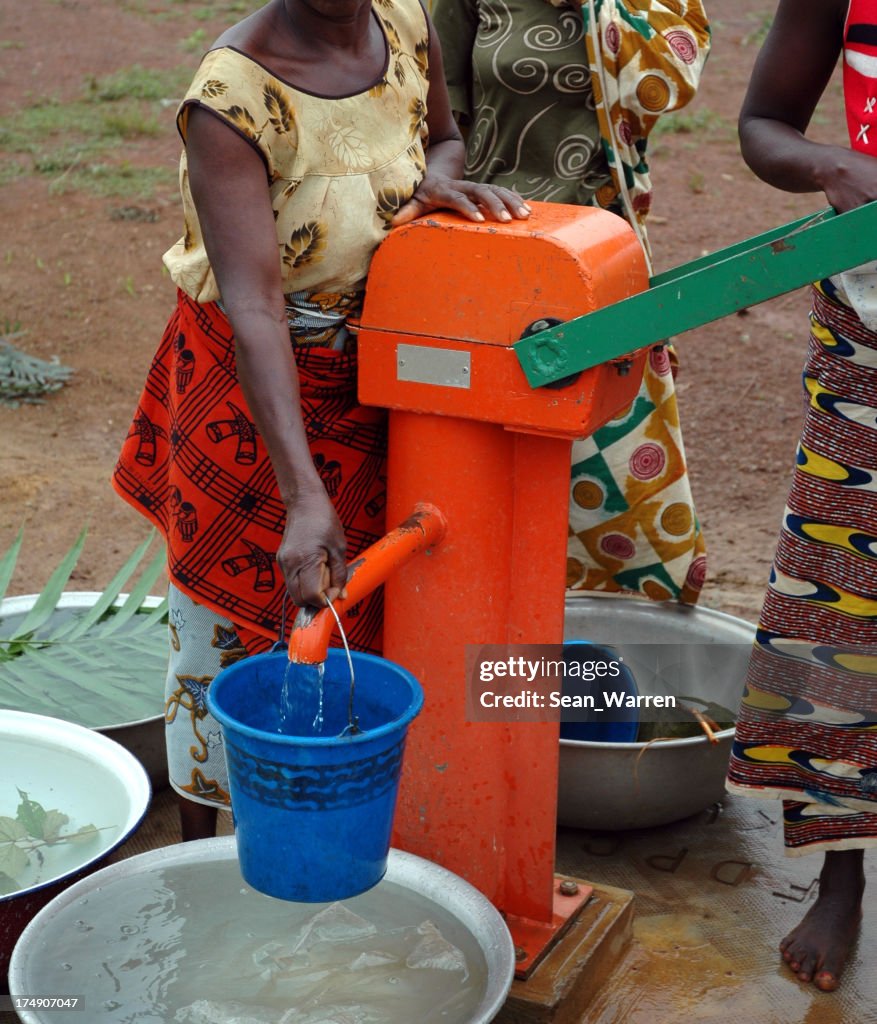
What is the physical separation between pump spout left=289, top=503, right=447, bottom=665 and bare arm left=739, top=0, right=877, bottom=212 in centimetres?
74

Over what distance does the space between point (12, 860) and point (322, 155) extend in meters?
1.29

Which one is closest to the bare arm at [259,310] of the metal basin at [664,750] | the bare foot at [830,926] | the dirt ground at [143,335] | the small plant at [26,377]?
the metal basin at [664,750]

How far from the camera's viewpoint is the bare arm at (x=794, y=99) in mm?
1955

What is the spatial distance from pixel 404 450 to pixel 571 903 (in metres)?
0.83

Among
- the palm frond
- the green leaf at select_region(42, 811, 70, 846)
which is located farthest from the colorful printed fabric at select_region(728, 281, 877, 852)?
the palm frond

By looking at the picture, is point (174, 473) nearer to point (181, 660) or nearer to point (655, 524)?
point (181, 660)

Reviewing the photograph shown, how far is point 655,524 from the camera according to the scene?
9.70ft

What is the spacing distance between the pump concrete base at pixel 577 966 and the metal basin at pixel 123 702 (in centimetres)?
96

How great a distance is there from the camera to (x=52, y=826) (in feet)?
7.68

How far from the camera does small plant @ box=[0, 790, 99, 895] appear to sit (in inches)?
90.6

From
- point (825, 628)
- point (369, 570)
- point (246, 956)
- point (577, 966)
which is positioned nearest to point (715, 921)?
point (577, 966)

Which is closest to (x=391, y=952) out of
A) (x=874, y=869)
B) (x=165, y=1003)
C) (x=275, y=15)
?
(x=165, y=1003)

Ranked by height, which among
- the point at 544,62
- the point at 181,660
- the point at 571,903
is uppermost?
the point at 544,62

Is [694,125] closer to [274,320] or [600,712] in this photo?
[600,712]
